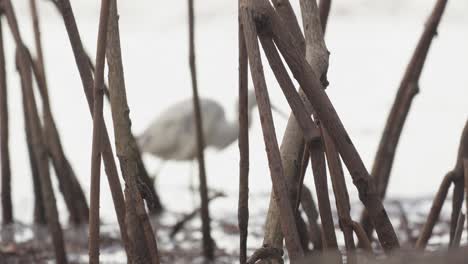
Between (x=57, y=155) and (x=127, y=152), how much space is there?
830mm

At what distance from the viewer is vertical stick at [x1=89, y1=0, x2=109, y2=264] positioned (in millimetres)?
1310

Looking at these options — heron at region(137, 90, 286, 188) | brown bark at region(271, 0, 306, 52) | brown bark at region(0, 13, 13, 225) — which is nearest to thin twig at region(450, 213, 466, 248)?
brown bark at region(271, 0, 306, 52)

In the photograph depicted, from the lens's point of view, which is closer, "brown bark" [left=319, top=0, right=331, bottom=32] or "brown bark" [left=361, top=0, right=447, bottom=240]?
"brown bark" [left=319, top=0, right=331, bottom=32]

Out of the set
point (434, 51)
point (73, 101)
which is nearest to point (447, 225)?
point (73, 101)

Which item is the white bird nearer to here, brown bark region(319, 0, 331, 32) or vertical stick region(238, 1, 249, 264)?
→ brown bark region(319, 0, 331, 32)

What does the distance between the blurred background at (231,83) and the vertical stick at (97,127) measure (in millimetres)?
1522

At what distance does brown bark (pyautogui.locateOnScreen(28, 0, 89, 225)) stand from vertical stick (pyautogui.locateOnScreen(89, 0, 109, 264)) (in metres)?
0.70

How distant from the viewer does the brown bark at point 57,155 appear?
209 centimetres

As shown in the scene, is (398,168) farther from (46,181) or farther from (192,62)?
(46,181)

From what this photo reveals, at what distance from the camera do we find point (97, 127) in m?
1.34

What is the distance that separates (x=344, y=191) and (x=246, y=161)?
227 millimetres

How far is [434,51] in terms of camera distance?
216 inches

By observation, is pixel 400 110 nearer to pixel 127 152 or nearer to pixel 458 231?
pixel 458 231

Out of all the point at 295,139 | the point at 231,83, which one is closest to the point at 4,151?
the point at 295,139
